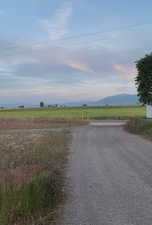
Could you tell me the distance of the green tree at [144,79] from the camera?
73.5 feet

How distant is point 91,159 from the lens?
36.8 feet

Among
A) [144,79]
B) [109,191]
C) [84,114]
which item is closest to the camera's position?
[109,191]

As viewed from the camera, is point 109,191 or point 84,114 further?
point 84,114

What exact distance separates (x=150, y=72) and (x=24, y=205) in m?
19.6

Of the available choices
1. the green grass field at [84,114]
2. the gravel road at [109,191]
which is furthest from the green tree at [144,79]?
the green grass field at [84,114]

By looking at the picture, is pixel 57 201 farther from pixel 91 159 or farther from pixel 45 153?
pixel 45 153

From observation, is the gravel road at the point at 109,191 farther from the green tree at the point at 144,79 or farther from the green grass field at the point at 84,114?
the green grass field at the point at 84,114

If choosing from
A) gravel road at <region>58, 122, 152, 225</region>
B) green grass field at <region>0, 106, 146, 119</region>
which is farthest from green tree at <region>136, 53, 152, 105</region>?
green grass field at <region>0, 106, 146, 119</region>

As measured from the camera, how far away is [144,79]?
883 inches

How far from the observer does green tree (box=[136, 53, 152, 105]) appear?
2239cm

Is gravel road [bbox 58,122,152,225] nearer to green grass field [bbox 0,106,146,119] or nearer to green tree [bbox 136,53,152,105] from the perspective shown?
green tree [bbox 136,53,152,105]

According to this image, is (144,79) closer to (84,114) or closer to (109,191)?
(109,191)

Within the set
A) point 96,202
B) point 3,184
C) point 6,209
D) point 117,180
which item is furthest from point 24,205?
point 117,180

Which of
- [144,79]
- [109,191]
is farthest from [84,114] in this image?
[109,191]
